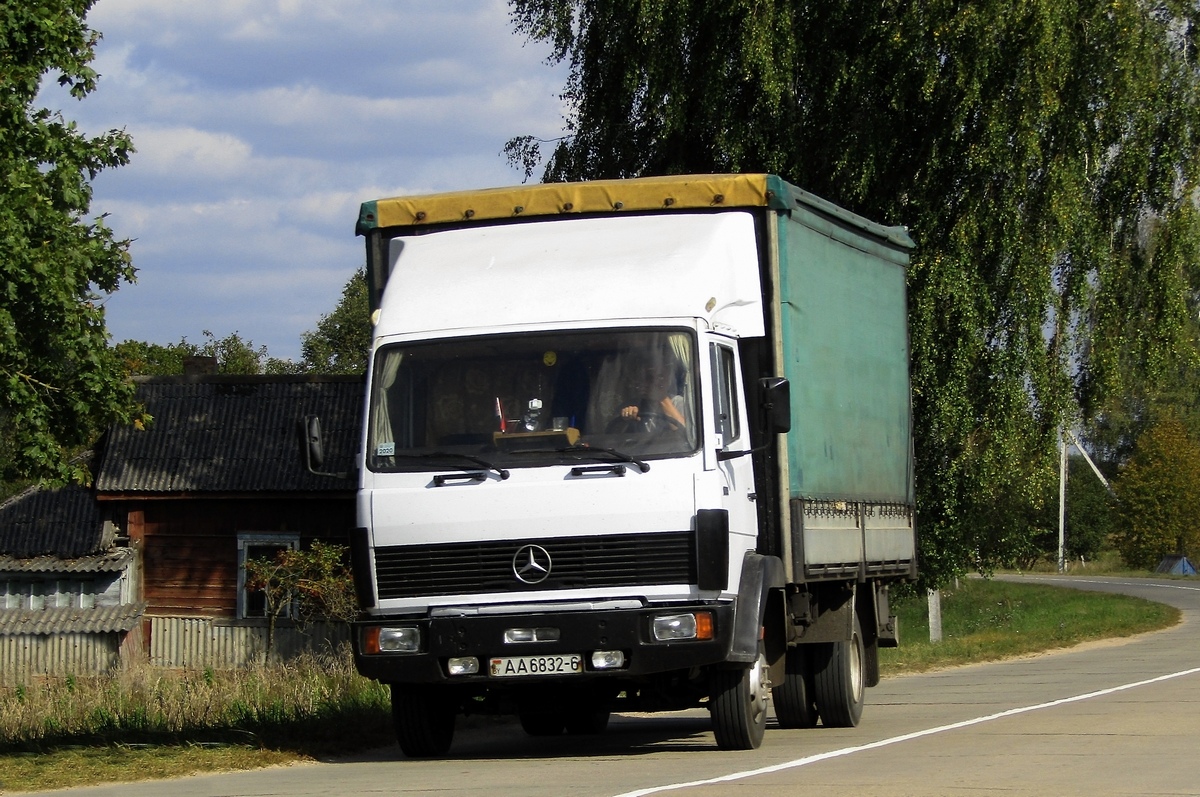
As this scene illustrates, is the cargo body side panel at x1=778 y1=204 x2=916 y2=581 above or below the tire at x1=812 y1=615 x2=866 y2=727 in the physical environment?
above

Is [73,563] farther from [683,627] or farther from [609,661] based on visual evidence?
[683,627]

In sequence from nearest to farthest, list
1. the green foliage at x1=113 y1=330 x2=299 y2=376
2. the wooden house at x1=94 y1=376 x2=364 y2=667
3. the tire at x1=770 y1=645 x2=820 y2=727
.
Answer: the tire at x1=770 y1=645 x2=820 y2=727, the wooden house at x1=94 y1=376 x2=364 y2=667, the green foliage at x1=113 y1=330 x2=299 y2=376

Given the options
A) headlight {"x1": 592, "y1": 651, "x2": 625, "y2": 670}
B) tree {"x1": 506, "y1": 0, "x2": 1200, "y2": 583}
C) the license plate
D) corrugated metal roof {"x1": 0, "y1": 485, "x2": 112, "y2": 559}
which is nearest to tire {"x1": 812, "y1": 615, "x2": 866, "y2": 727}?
headlight {"x1": 592, "y1": 651, "x2": 625, "y2": 670}

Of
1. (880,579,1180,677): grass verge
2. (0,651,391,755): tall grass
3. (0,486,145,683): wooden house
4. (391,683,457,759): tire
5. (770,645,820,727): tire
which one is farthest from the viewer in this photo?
(0,486,145,683): wooden house

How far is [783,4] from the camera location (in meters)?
22.4

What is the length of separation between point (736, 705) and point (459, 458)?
244 centimetres

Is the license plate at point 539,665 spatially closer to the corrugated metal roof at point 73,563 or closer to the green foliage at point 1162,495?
the corrugated metal roof at point 73,563

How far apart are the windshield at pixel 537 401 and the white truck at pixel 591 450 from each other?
0.01 metres

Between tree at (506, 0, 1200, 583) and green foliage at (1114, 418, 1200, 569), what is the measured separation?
5382 cm

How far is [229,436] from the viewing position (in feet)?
93.6

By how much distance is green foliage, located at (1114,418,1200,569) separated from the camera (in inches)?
2899

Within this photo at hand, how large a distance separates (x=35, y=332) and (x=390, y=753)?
11720 millimetres

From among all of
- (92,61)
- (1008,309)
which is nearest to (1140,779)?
(1008,309)

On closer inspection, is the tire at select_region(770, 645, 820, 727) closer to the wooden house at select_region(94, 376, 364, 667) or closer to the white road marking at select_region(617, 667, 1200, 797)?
the white road marking at select_region(617, 667, 1200, 797)
